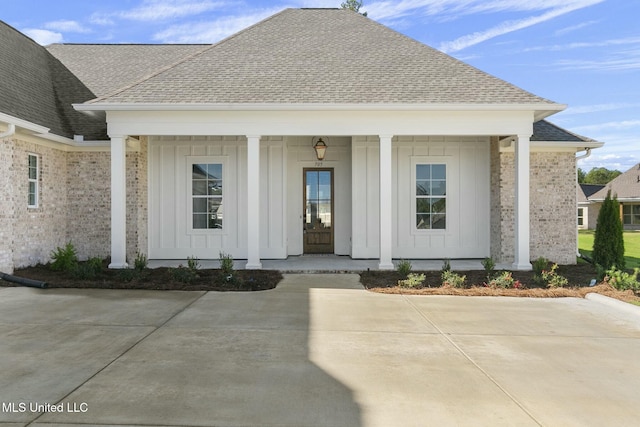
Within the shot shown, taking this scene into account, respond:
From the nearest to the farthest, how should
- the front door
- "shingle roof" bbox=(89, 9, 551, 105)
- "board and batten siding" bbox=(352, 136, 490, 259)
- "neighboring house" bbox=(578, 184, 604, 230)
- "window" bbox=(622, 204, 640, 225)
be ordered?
"shingle roof" bbox=(89, 9, 551, 105) → "board and batten siding" bbox=(352, 136, 490, 259) → the front door → "window" bbox=(622, 204, 640, 225) → "neighboring house" bbox=(578, 184, 604, 230)

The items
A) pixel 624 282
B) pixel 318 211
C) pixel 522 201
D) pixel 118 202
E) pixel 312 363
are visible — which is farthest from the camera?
pixel 318 211

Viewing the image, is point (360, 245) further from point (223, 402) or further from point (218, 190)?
point (223, 402)

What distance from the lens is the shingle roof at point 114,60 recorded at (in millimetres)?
13930

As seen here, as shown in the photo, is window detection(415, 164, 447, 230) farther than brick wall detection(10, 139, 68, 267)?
Yes

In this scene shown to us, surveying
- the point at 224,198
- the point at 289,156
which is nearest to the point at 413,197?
the point at 289,156

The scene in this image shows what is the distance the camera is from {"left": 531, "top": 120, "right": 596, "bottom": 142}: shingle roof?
11.9 metres

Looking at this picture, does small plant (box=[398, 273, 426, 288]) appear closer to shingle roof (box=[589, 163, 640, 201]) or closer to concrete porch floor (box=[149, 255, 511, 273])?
concrete porch floor (box=[149, 255, 511, 273])

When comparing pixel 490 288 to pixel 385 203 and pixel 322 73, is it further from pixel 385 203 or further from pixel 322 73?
→ pixel 322 73

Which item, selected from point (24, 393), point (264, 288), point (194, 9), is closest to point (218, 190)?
point (264, 288)

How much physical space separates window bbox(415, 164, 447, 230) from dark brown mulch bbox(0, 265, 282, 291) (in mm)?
4581

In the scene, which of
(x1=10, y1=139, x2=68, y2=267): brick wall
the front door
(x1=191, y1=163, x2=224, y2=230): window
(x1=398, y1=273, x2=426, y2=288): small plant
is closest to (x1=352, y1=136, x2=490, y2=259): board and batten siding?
the front door

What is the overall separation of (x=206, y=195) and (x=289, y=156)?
2443mm

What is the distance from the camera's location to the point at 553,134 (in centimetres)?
1218

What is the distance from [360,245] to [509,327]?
6.40 m
